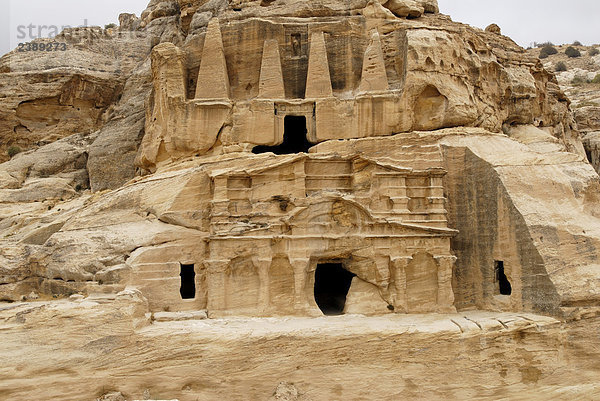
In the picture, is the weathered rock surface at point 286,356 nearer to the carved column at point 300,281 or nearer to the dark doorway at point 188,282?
the carved column at point 300,281

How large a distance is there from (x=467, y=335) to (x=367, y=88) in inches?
477

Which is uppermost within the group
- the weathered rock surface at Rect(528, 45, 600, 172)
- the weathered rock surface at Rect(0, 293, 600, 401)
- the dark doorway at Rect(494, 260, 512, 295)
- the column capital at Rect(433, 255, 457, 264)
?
the weathered rock surface at Rect(528, 45, 600, 172)

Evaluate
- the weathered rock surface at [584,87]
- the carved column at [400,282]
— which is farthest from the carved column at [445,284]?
the weathered rock surface at [584,87]

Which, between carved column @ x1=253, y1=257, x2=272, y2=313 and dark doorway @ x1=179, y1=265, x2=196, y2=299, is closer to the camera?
carved column @ x1=253, y1=257, x2=272, y2=313

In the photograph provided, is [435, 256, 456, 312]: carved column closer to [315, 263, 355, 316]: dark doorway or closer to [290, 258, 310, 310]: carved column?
[315, 263, 355, 316]: dark doorway

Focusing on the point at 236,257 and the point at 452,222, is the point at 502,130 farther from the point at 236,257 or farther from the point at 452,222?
the point at 236,257

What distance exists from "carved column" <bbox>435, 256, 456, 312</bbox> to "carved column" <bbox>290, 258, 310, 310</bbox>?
16.7 ft

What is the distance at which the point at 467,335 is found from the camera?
16.7m

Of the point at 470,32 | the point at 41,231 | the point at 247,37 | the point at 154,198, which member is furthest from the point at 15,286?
the point at 470,32

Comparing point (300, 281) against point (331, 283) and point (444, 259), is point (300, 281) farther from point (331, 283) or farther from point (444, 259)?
point (331, 283)

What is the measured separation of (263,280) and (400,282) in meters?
5.11

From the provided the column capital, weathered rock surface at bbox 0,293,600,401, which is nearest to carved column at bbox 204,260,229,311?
weathered rock surface at bbox 0,293,600,401

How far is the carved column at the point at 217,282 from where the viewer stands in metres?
18.6

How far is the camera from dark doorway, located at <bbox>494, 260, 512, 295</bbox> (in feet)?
65.9
